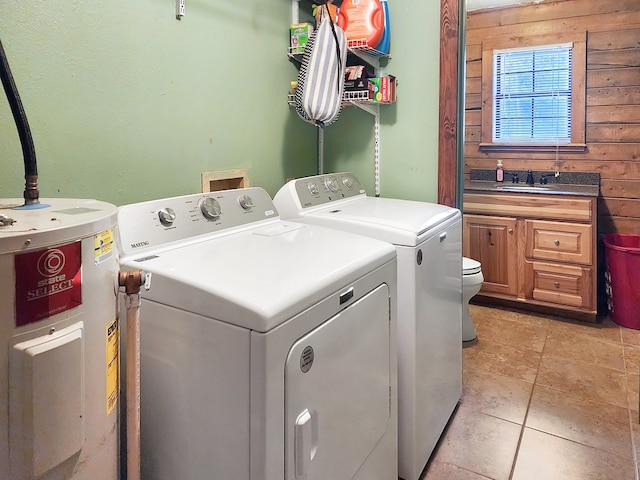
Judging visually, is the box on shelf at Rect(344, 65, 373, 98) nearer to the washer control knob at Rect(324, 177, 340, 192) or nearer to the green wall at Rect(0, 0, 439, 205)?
the green wall at Rect(0, 0, 439, 205)

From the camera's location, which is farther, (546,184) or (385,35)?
(546,184)

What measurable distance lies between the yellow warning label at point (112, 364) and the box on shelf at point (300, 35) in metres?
1.69

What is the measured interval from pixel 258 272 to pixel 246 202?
1.94 ft

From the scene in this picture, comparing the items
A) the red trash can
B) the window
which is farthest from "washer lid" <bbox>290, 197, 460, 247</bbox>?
the window

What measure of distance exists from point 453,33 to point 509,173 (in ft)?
6.75

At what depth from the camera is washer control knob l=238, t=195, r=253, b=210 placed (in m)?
1.63

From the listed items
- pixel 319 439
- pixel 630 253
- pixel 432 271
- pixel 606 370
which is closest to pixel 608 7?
pixel 630 253

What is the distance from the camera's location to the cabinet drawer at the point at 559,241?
320 centimetres

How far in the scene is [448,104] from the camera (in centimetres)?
224

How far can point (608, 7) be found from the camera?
345 centimetres

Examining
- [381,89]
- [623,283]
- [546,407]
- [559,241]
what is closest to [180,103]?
[381,89]

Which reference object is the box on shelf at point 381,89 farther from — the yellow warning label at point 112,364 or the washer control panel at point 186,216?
the yellow warning label at point 112,364

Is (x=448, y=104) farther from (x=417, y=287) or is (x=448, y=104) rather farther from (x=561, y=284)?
(x=561, y=284)

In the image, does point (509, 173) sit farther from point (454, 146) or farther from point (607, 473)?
point (607, 473)
